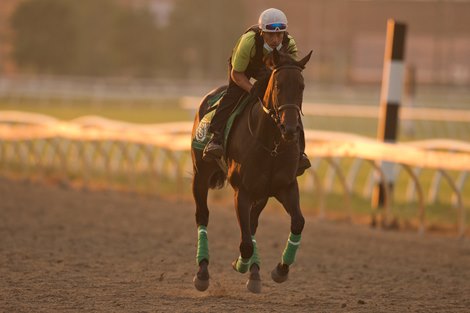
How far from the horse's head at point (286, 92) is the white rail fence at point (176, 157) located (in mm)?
3457

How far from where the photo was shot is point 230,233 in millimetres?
11656

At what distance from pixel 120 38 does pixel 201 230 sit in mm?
50364

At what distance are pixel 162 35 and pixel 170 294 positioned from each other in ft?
174

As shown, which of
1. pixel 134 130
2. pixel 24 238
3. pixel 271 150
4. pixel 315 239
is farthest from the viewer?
pixel 134 130

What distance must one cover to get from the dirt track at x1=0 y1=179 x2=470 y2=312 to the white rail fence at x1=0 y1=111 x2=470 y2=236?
78 centimetres

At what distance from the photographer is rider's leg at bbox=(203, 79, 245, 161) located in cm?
786

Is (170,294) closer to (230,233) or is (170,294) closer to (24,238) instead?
(24,238)

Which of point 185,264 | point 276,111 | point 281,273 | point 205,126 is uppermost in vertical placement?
point 276,111

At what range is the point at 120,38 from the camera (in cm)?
5784

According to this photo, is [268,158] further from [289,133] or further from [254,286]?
[254,286]

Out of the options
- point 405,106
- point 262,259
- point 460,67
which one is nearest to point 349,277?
point 262,259

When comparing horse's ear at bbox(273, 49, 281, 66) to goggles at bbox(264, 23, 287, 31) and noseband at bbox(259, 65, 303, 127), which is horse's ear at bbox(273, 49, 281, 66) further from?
goggles at bbox(264, 23, 287, 31)

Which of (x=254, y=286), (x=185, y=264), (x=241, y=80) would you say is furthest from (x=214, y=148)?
(x=185, y=264)

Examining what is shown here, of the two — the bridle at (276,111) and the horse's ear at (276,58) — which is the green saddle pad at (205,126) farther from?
the horse's ear at (276,58)
